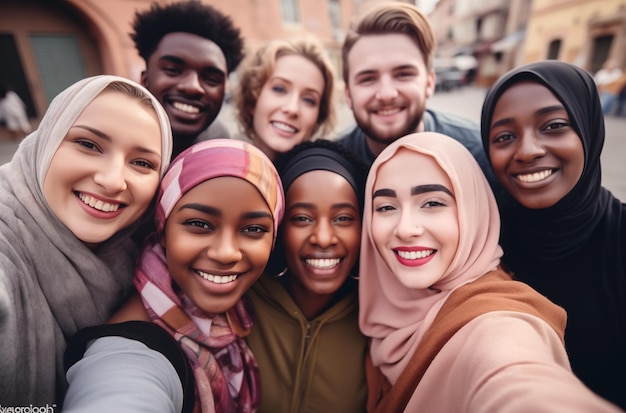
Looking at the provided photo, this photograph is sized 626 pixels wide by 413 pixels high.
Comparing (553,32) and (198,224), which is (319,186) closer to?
(198,224)

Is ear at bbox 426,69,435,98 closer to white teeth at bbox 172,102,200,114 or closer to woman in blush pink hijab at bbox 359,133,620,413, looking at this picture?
woman in blush pink hijab at bbox 359,133,620,413

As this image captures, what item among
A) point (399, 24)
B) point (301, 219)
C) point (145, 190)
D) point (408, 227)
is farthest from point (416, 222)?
point (399, 24)

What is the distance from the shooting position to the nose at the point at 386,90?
2.29 meters

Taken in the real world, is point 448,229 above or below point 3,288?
below

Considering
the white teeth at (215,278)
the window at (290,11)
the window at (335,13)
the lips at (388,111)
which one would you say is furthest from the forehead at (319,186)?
the window at (335,13)

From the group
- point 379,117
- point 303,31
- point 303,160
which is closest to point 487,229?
point 303,160

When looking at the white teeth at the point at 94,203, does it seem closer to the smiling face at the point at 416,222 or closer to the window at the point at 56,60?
the smiling face at the point at 416,222

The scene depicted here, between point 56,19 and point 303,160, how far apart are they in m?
12.6

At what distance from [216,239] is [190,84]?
1292 mm

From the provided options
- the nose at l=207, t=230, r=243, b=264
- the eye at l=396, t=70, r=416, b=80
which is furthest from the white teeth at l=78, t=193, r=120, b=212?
the eye at l=396, t=70, r=416, b=80

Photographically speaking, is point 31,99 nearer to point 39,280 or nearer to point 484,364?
point 39,280

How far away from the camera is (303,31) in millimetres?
15094

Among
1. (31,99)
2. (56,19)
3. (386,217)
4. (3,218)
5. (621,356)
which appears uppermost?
(56,19)

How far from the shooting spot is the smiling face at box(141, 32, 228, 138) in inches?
80.9
